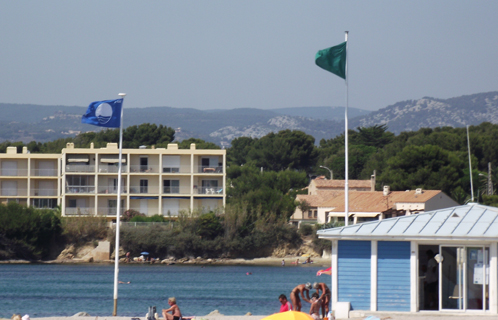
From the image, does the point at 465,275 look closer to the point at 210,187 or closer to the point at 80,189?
the point at 210,187

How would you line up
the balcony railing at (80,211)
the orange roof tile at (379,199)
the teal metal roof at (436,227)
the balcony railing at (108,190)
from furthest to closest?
the balcony railing at (108,190), the balcony railing at (80,211), the orange roof tile at (379,199), the teal metal roof at (436,227)

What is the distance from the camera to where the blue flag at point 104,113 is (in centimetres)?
2577

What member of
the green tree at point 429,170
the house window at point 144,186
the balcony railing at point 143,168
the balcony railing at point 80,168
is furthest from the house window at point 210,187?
the green tree at point 429,170

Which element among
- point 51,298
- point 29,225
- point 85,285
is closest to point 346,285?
point 51,298

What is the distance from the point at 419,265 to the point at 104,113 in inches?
439

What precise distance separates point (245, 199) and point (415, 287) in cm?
5682

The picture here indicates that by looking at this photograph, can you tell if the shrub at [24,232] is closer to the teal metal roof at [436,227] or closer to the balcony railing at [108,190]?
the balcony railing at [108,190]

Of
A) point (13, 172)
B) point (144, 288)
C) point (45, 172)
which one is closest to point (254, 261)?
point (45, 172)

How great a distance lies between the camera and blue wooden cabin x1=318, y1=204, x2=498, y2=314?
2073 centimetres

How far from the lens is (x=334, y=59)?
86.8ft

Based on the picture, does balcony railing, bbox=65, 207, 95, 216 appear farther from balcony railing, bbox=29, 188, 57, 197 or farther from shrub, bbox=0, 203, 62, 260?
shrub, bbox=0, 203, 62, 260

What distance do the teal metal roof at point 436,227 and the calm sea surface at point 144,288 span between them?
533 inches

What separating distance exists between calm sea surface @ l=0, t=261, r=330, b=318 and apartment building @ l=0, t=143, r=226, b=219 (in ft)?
34.9

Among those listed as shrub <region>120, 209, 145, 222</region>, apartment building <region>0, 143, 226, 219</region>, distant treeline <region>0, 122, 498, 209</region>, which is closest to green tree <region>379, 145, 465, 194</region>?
distant treeline <region>0, 122, 498, 209</region>
